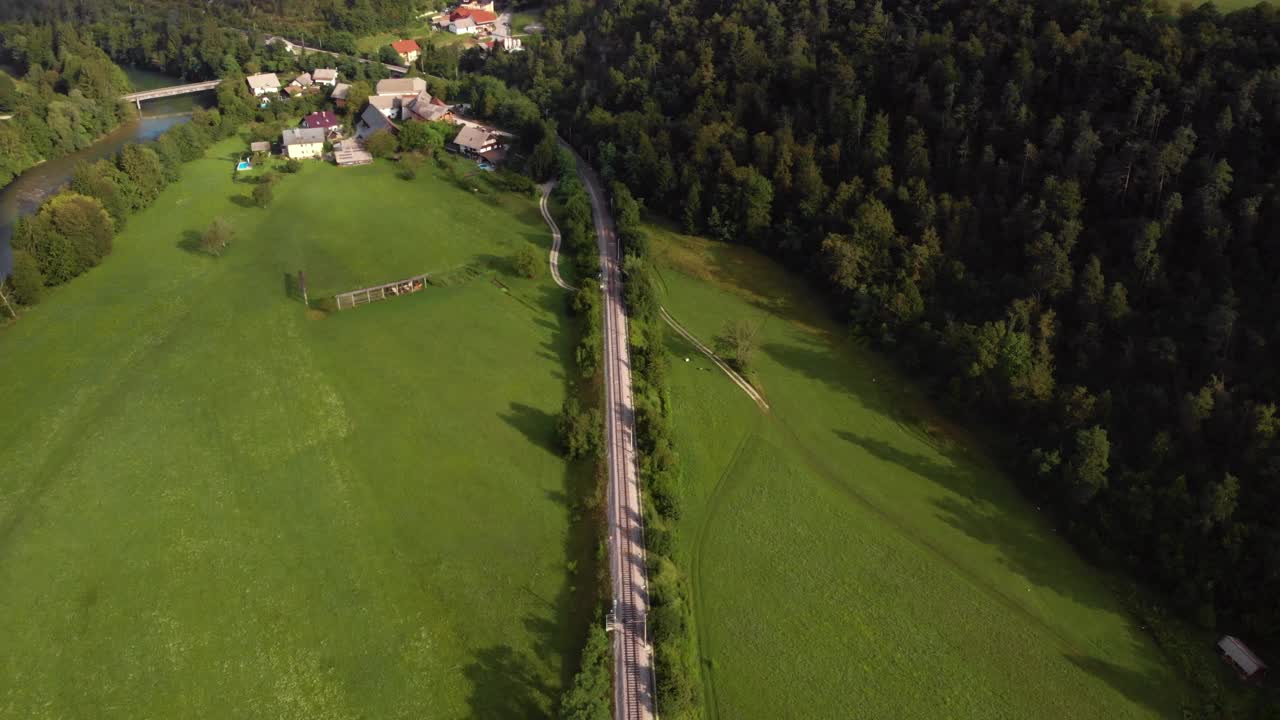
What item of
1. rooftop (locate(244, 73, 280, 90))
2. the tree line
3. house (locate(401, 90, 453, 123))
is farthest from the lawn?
rooftop (locate(244, 73, 280, 90))

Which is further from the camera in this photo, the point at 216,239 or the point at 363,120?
the point at 363,120

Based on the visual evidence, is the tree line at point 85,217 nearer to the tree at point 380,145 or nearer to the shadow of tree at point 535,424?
the tree at point 380,145

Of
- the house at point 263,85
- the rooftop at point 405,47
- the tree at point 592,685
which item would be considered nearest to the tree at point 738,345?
the tree at point 592,685

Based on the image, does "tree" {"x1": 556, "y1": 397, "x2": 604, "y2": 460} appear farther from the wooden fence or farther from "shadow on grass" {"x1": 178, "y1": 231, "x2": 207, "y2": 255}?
"shadow on grass" {"x1": 178, "y1": 231, "x2": 207, "y2": 255}

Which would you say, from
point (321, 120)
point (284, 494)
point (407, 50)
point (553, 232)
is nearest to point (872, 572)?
point (284, 494)

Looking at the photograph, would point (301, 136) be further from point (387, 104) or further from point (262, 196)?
point (262, 196)

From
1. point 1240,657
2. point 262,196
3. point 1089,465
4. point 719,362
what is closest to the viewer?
point 1240,657
